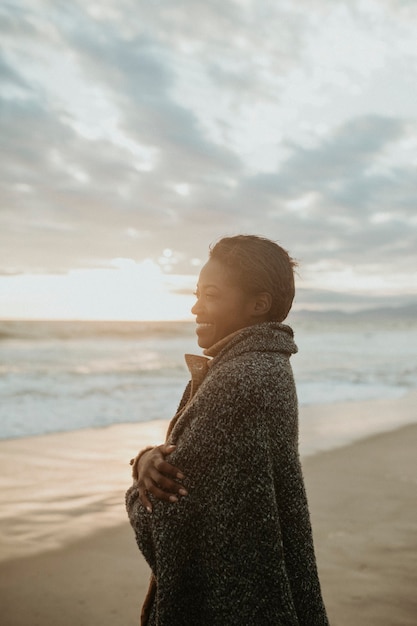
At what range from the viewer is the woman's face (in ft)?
6.51

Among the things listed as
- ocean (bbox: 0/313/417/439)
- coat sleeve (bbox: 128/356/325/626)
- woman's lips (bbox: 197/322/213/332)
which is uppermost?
woman's lips (bbox: 197/322/213/332)

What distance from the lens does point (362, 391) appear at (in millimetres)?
14906

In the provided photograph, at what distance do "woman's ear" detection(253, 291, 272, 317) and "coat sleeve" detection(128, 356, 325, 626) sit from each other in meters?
0.31

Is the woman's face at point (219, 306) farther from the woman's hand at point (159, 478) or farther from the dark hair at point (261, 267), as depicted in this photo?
the woman's hand at point (159, 478)

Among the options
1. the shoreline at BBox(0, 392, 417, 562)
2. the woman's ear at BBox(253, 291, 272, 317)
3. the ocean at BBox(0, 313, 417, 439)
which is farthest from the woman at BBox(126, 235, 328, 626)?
the ocean at BBox(0, 313, 417, 439)

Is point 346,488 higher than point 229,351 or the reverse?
the reverse

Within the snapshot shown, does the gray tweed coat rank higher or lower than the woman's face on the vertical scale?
lower

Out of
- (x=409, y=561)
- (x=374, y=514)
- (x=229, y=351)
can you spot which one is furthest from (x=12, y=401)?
(x=229, y=351)

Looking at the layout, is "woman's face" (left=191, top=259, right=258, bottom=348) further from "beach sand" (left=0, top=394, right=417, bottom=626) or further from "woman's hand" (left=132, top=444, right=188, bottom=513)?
"beach sand" (left=0, top=394, right=417, bottom=626)

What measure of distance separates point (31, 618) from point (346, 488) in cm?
382

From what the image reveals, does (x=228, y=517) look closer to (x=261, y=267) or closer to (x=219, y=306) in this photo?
(x=219, y=306)

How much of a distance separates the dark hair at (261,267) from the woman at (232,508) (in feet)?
0.81

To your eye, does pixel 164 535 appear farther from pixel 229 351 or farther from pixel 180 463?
pixel 229 351

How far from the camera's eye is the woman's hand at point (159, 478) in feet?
5.63
